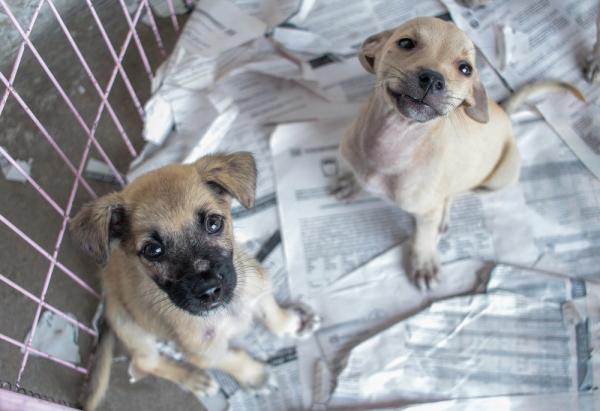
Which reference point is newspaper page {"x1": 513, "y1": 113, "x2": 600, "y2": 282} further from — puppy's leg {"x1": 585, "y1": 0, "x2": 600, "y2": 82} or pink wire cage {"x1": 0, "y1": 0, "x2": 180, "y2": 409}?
pink wire cage {"x1": 0, "y1": 0, "x2": 180, "y2": 409}

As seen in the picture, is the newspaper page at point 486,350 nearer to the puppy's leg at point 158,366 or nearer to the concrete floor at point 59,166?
the puppy's leg at point 158,366

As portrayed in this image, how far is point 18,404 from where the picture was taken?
1312mm

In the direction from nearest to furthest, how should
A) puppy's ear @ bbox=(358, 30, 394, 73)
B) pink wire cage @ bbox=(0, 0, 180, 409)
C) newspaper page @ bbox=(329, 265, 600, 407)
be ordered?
1. puppy's ear @ bbox=(358, 30, 394, 73)
2. pink wire cage @ bbox=(0, 0, 180, 409)
3. newspaper page @ bbox=(329, 265, 600, 407)

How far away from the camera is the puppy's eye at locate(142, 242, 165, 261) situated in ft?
4.69

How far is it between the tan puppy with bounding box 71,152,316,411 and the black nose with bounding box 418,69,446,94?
50 cm

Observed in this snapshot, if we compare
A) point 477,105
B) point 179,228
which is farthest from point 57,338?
point 477,105

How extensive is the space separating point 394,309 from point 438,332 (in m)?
0.18

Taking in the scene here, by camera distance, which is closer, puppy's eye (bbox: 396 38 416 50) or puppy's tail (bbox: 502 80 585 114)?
puppy's eye (bbox: 396 38 416 50)

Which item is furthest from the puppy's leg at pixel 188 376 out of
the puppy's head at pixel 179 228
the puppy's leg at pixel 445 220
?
the puppy's leg at pixel 445 220

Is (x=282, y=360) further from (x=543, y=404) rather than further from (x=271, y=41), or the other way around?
(x=271, y=41)

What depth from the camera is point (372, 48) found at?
1.64 m

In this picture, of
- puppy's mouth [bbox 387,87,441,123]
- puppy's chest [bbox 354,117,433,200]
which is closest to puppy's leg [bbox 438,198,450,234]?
puppy's chest [bbox 354,117,433,200]

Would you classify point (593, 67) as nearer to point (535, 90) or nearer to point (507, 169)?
point (535, 90)

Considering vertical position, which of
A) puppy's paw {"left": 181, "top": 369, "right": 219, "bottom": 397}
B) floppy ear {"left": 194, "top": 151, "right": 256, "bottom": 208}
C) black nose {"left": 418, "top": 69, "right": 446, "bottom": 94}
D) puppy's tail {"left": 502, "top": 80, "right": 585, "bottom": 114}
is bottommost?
puppy's paw {"left": 181, "top": 369, "right": 219, "bottom": 397}
